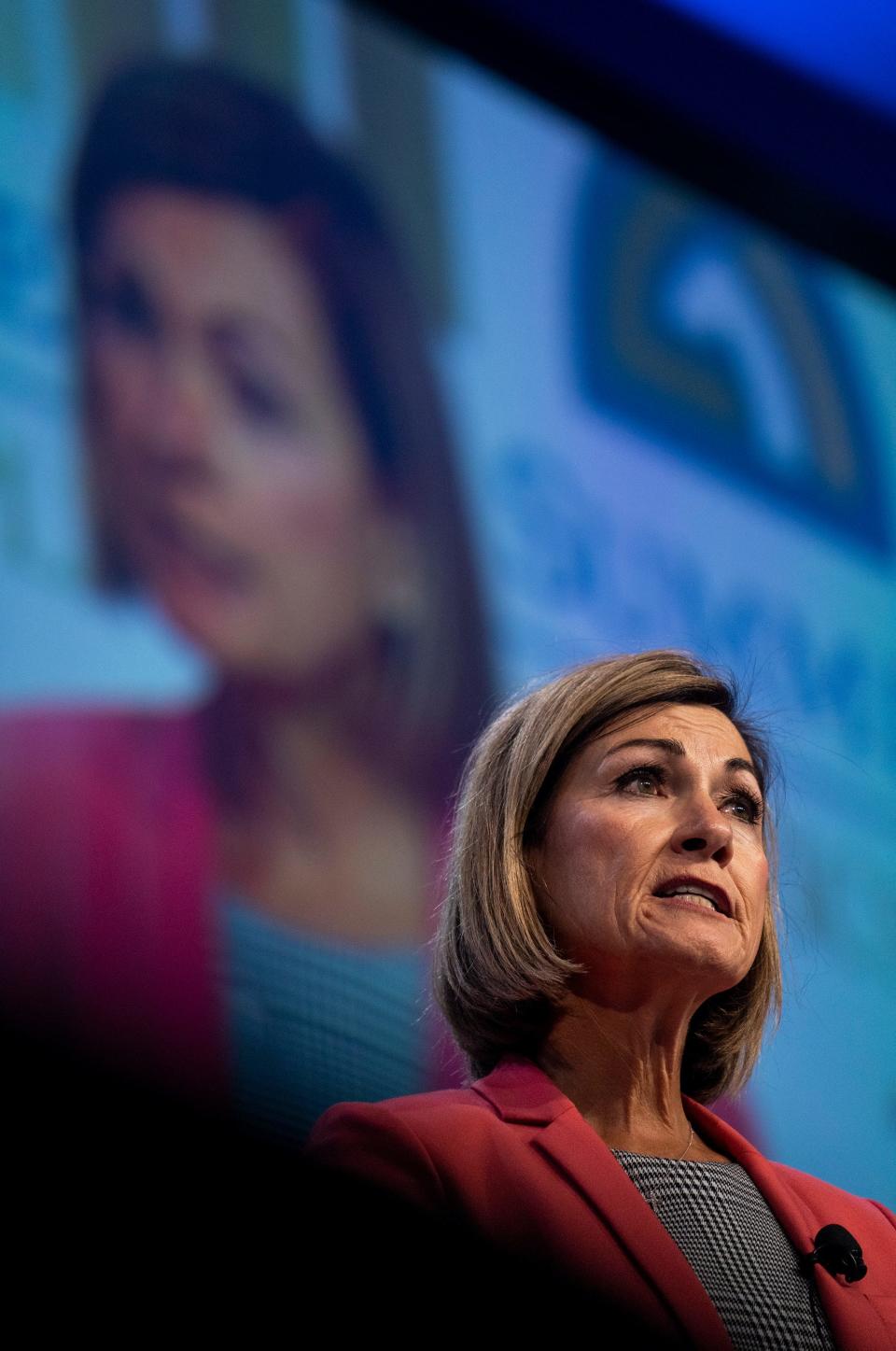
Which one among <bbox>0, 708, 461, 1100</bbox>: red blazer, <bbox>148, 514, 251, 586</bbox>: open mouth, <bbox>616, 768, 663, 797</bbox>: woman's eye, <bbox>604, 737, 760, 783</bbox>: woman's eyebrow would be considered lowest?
<bbox>0, 708, 461, 1100</bbox>: red blazer

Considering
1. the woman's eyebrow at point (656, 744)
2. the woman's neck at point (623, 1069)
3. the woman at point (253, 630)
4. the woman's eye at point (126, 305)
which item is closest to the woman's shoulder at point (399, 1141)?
the woman's neck at point (623, 1069)

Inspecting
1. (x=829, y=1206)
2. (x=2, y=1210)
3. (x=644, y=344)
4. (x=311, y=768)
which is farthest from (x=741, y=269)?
(x=2, y=1210)

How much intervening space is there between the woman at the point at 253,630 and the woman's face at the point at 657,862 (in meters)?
0.72

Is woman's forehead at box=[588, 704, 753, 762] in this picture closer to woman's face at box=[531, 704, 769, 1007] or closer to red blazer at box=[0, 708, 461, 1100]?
woman's face at box=[531, 704, 769, 1007]

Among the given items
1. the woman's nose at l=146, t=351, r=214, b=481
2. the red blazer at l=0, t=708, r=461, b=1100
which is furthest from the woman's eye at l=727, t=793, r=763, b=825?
the woman's nose at l=146, t=351, r=214, b=481

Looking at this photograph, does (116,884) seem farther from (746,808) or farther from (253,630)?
(746,808)

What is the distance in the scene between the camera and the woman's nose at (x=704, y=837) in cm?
157

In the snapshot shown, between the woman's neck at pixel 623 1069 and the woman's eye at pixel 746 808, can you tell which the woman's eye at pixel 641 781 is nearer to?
the woman's eye at pixel 746 808

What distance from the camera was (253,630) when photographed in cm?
264

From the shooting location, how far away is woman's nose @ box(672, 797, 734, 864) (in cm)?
157

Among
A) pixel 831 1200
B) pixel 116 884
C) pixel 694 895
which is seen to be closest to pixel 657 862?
pixel 694 895

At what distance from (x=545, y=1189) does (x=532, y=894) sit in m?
0.33

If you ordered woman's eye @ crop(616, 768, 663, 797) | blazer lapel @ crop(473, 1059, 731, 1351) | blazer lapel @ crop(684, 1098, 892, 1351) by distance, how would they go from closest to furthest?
1. blazer lapel @ crop(473, 1059, 731, 1351)
2. blazer lapel @ crop(684, 1098, 892, 1351)
3. woman's eye @ crop(616, 768, 663, 797)

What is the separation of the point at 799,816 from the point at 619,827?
160 cm
